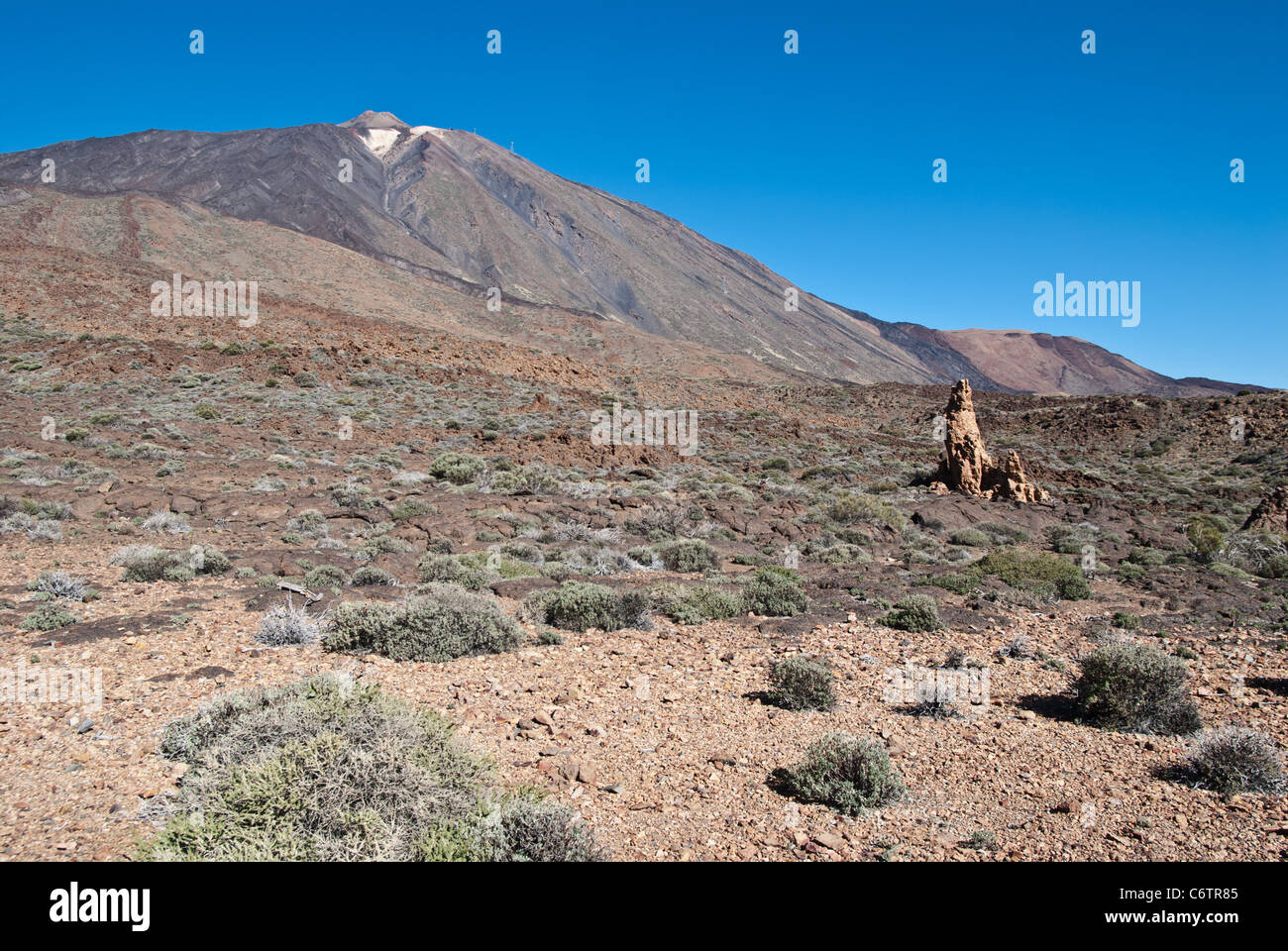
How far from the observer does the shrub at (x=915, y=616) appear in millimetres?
7820

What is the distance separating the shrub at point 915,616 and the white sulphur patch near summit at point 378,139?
4815 inches

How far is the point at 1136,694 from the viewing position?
5.29 metres

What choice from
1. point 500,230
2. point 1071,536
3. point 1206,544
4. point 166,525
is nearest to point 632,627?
point 166,525

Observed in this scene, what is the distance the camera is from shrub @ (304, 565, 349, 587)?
8.00m

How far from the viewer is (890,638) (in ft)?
24.6

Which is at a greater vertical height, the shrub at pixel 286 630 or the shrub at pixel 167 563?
the shrub at pixel 167 563

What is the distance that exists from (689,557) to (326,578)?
17.0ft

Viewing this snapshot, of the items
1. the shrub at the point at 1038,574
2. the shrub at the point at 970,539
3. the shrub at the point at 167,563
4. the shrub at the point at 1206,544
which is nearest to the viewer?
the shrub at the point at 167,563

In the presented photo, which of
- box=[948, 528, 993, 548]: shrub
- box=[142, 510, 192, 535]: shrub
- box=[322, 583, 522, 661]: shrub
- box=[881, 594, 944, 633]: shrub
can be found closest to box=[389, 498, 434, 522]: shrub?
box=[142, 510, 192, 535]: shrub

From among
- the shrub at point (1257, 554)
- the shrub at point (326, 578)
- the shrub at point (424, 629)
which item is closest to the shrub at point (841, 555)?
the shrub at point (1257, 554)

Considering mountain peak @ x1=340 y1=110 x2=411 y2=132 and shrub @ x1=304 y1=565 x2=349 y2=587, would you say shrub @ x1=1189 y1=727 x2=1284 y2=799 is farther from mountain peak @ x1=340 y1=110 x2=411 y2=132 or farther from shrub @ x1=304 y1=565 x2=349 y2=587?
mountain peak @ x1=340 y1=110 x2=411 y2=132

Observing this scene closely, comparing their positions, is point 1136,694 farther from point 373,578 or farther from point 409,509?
point 409,509

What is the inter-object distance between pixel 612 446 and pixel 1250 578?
14793 millimetres

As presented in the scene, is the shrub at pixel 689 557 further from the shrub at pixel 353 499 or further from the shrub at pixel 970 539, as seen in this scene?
the shrub at pixel 353 499
